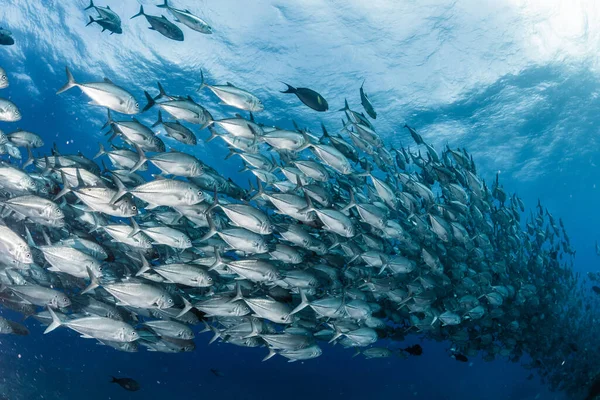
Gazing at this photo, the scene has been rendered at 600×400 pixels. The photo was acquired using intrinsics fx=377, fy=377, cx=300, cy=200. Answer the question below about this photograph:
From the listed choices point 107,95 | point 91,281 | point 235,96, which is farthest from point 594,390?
point 107,95

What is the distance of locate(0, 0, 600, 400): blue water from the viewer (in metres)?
15.3

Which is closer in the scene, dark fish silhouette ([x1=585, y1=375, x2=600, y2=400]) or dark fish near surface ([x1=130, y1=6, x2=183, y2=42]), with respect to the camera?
dark fish near surface ([x1=130, y1=6, x2=183, y2=42])

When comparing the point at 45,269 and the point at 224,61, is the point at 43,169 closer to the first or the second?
the point at 45,269

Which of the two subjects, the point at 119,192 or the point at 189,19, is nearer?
the point at 119,192

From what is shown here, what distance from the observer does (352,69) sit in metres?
17.8

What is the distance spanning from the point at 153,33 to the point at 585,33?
18645 mm

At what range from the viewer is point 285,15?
49.0 feet

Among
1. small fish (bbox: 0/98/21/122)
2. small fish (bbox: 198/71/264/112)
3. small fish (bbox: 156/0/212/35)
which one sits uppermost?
small fish (bbox: 156/0/212/35)

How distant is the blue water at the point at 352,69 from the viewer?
50.2ft

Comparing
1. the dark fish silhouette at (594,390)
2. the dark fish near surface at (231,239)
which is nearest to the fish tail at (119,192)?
the dark fish near surface at (231,239)

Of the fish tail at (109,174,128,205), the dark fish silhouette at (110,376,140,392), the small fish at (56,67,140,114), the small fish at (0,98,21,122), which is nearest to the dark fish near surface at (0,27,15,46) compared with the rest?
the small fish at (0,98,21,122)

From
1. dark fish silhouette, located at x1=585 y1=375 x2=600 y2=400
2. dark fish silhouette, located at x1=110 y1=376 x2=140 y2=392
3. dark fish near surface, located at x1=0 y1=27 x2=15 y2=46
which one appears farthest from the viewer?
dark fish silhouette, located at x1=110 y1=376 x2=140 y2=392

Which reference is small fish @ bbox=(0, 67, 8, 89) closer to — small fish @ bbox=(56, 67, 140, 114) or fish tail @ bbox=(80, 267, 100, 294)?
small fish @ bbox=(56, 67, 140, 114)

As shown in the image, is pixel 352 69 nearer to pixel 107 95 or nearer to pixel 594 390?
pixel 107 95
